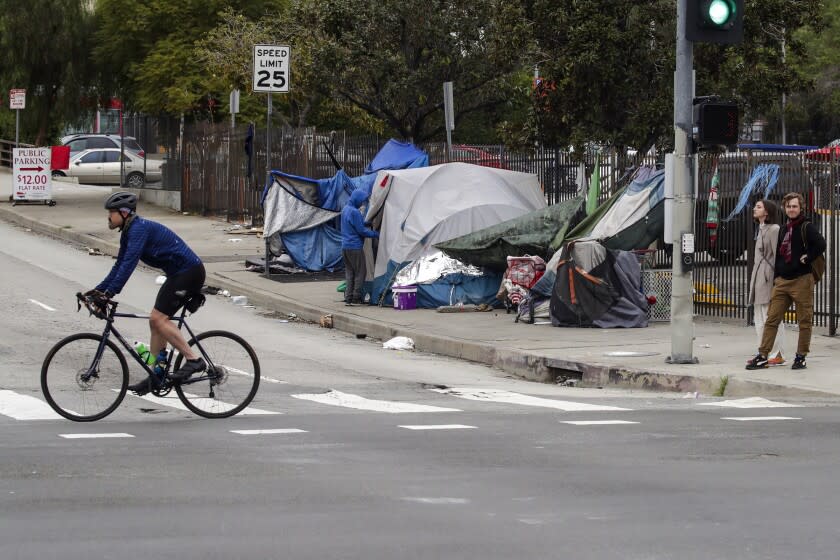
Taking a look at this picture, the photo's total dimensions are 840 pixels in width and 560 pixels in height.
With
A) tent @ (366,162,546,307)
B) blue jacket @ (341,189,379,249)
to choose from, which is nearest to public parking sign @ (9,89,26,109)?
tent @ (366,162,546,307)

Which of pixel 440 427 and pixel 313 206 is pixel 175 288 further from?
pixel 313 206

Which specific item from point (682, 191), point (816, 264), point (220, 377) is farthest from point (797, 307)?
point (220, 377)

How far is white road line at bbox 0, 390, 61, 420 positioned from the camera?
1137 centimetres

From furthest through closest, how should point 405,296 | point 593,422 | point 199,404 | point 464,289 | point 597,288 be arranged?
point 405,296 < point 464,289 < point 597,288 < point 199,404 < point 593,422

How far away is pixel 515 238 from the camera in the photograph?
19.6m

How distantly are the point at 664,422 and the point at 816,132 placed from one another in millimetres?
71667

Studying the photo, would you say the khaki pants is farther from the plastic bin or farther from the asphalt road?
the plastic bin

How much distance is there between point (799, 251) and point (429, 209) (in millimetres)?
7611

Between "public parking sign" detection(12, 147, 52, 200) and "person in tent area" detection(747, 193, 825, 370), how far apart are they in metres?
24.5

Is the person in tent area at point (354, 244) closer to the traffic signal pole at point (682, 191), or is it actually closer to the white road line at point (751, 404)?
the traffic signal pole at point (682, 191)

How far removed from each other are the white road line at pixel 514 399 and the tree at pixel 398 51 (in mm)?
20098

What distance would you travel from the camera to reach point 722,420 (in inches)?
453

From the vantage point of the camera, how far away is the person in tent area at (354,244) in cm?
2050

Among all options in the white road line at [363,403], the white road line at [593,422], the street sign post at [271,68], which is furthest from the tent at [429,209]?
the white road line at [593,422]
